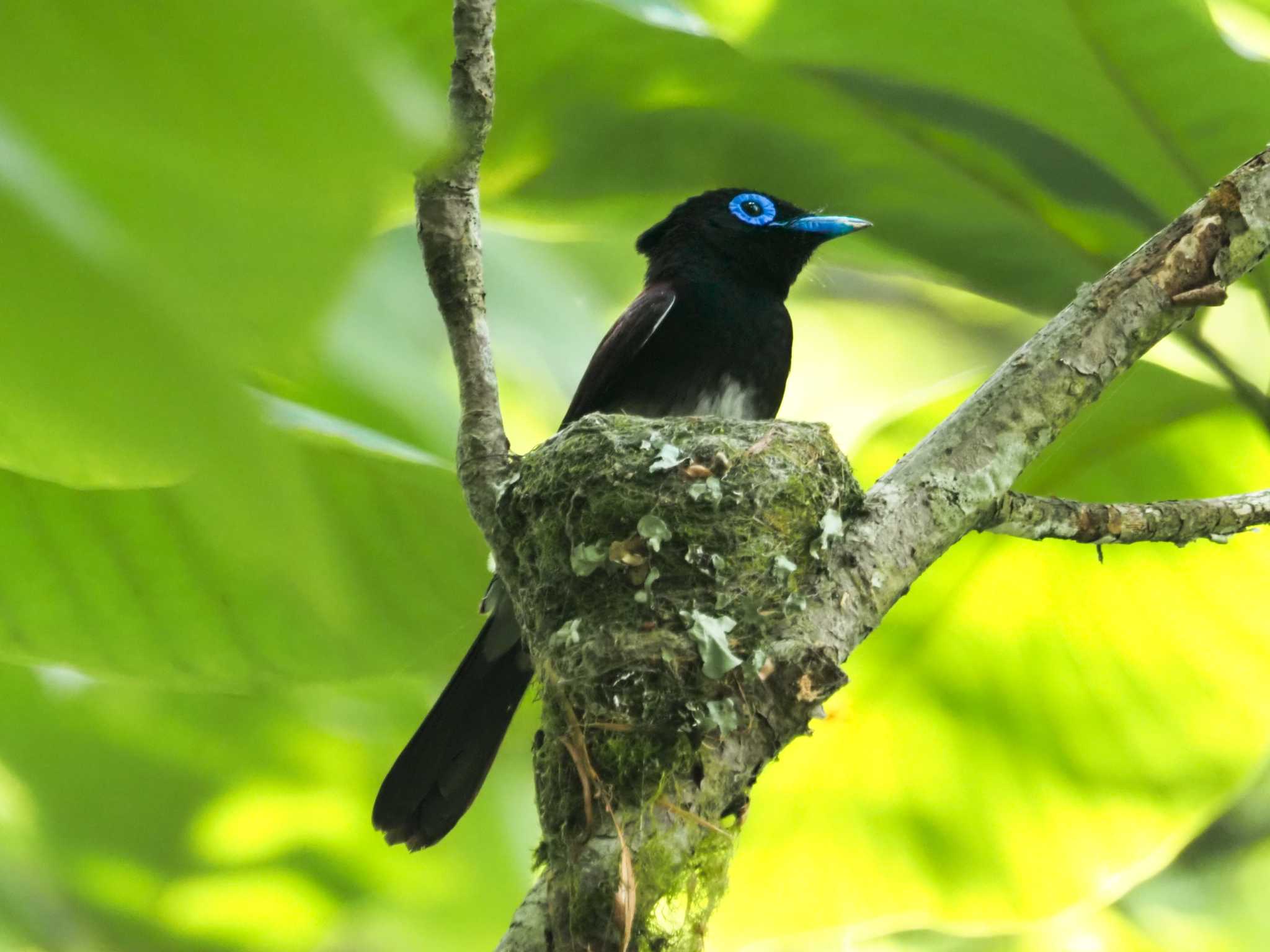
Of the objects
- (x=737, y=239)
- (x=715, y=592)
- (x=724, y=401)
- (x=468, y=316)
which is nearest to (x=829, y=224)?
(x=737, y=239)

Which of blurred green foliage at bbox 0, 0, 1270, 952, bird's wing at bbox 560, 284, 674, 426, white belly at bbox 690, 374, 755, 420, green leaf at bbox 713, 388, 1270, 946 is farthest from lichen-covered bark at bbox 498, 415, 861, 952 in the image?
green leaf at bbox 713, 388, 1270, 946

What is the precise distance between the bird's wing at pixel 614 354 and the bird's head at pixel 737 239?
0.92 feet

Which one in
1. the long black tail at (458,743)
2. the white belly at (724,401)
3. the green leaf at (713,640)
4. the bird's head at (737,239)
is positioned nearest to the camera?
the green leaf at (713,640)

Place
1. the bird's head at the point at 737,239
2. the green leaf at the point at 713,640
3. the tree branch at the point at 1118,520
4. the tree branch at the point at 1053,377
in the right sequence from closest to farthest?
1. the green leaf at the point at 713,640
2. the tree branch at the point at 1053,377
3. the tree branch at the point at 1118,520
4. the bird's head at the point at 737,239

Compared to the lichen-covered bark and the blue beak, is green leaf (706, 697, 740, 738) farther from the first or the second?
the blue beak

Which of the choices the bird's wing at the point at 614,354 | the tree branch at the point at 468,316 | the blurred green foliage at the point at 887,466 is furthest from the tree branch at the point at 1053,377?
the bird's wing at the point at 614,354

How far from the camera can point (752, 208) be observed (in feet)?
11.9

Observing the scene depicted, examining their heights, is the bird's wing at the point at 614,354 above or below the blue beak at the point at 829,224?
below

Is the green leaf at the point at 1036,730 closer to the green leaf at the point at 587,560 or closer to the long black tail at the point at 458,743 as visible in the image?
the long black tail at the point at 458,743

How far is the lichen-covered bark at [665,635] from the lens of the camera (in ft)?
5.11

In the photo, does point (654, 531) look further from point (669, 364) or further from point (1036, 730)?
point (1036, 730)

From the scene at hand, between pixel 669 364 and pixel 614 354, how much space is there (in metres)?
0.19

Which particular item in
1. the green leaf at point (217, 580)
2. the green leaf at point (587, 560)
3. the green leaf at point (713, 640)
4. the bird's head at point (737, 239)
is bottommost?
the green leaf at point (713, 640)

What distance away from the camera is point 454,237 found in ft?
6.73
